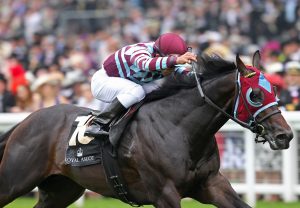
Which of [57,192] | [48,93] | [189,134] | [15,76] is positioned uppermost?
[189,134]

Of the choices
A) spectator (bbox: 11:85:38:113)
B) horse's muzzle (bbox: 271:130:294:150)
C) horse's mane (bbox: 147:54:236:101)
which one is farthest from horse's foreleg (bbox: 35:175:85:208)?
spectator (bbox: 11:85:38:113)

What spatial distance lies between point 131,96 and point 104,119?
317 mm

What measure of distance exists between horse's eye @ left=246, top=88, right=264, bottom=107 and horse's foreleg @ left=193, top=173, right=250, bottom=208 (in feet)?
2.51

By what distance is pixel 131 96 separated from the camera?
6.71 m

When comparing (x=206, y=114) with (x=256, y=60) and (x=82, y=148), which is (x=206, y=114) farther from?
(x=82, y=148)

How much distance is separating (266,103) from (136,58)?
1.10 meters

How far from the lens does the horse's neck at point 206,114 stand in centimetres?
644

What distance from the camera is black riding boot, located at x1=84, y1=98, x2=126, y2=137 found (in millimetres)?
6773

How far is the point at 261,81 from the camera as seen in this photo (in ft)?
20.4

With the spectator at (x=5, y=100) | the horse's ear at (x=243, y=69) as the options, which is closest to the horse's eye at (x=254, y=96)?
the horse's ear at (x=243, y=69)

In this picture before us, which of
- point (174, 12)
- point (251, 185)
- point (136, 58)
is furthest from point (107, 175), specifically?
point (174, 12)

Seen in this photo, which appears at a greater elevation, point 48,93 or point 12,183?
point 12,183

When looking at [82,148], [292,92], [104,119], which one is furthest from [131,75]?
[292,92]

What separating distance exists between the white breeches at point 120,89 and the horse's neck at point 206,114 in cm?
37
